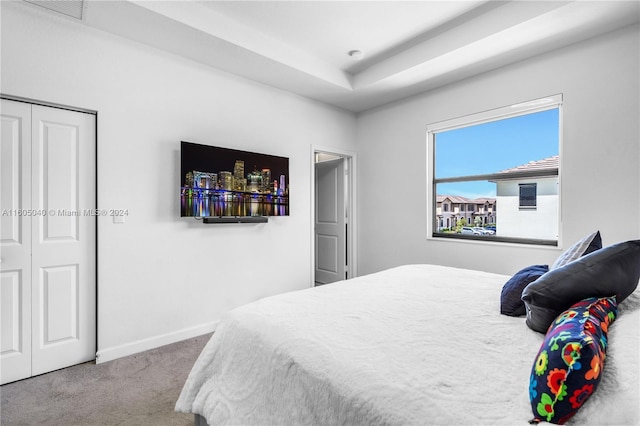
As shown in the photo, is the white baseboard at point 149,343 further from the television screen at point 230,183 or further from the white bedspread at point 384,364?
the white bedspread at point 384,364

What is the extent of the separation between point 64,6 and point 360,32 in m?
2.30

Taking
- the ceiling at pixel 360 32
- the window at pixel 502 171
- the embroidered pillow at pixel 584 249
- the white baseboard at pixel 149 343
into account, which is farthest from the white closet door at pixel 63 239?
the window at pixel 502 171

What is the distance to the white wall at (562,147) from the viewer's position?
2.54m

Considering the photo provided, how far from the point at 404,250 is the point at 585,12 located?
2.73m

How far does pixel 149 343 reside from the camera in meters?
2.80

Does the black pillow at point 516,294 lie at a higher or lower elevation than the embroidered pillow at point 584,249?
lower

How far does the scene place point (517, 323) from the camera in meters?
1.39

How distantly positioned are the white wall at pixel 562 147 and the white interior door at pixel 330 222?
1.93ft

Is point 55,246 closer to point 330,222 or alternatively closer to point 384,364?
point 384,364

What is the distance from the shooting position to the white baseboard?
258cm

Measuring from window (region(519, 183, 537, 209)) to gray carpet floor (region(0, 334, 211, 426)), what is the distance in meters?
3.34

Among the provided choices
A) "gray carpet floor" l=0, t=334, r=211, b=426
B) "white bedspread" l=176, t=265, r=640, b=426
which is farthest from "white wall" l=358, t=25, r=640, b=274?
"gray carpet floor" l=0, t=334, r=211, b=426

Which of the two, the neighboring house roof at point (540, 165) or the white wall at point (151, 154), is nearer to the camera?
the white wall at point (151, 154)

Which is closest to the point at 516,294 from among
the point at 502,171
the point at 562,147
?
the point at 562,147
